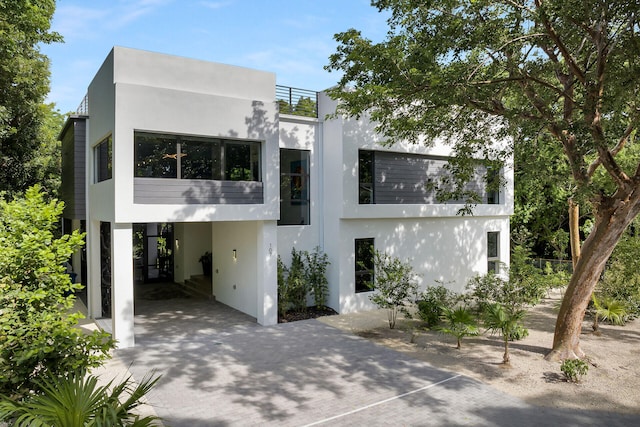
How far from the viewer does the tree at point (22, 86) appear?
13531 mm

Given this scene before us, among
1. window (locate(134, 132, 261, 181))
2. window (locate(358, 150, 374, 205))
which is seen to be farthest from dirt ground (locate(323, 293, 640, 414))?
window (locate(134, 132, 261, 181))

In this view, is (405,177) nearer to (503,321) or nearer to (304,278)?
(304,278)

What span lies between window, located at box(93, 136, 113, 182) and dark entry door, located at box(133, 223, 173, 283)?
22.1ft

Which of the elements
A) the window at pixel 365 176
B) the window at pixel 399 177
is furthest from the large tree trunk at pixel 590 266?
the window at pixel 365 176

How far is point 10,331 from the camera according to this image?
4406 millimetres

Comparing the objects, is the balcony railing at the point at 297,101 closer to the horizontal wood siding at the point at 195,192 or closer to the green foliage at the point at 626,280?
the horizontal wood siding at the point at 195,192

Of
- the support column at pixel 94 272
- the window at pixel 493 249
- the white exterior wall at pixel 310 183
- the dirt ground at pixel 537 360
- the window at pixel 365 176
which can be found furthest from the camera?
the window at pixel 493 249

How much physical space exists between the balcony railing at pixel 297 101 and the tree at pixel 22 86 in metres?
7.22

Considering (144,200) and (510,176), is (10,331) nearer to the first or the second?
(144,200)

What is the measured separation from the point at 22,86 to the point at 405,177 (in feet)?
51.6

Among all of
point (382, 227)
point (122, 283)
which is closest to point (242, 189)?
point (122, 283)

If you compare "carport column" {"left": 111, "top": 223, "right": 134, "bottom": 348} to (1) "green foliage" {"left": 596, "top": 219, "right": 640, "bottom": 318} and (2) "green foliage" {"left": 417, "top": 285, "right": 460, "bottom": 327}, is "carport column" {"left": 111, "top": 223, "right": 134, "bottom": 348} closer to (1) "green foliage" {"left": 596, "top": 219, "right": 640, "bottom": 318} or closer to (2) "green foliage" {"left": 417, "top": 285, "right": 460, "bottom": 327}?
(2) "green foliage" {"left": 417, "top": 285, "right": 460, "bottom": 327}

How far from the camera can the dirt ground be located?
306 inches

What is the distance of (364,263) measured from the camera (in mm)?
14219
